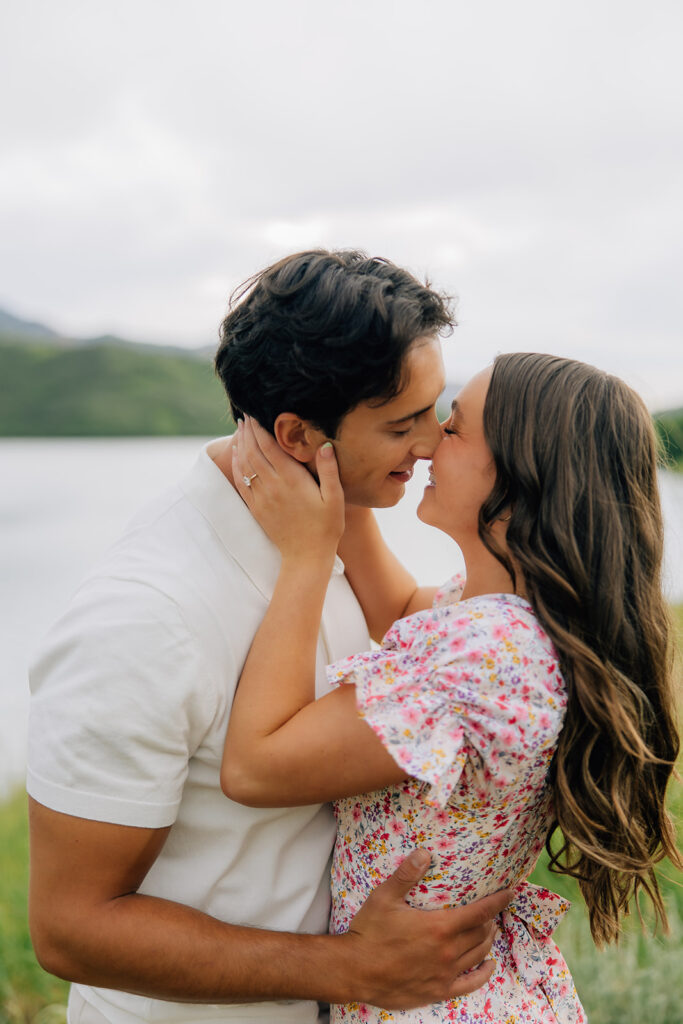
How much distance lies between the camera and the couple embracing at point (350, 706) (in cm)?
155

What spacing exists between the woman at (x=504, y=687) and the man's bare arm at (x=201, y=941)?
0.08 m

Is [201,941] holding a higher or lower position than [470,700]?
lower

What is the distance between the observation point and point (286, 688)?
5.44ft

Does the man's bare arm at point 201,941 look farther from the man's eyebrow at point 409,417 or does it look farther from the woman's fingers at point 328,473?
the man's eyebrow at point 409,417

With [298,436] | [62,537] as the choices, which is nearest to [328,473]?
[298,436]

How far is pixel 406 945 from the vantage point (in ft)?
5.54

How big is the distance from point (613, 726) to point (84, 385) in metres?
58.3

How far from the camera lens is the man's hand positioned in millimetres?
1681

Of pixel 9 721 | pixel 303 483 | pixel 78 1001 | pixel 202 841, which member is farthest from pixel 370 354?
pixel 9 721

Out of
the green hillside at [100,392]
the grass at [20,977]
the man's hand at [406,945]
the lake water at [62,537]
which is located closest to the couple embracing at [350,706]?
the man's hand at [406,945]

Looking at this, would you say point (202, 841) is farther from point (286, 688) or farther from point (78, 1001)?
point (78, 1001)

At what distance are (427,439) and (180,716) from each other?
0.84 metres

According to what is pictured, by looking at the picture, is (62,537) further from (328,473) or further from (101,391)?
(101,391)

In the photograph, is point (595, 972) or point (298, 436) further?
point (595, 972)
